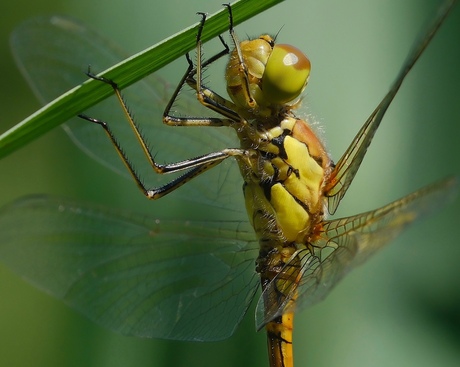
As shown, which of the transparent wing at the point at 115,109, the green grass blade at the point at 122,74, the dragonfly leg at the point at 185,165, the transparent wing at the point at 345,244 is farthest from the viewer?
the transparent wing at the point at 115,109

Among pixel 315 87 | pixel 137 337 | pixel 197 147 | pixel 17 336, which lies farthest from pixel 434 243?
pixel 17 336

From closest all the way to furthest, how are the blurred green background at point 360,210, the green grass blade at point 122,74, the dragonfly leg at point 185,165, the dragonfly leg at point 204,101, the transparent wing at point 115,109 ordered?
the green grass blade at point 122,74 → the dragonfly leg at point 204,101 → the dragonfly leg at point 185,165 → the transparent wing at point 115,109 → the blurred green background at point 360,210

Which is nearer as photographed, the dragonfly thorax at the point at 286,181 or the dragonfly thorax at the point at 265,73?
the dragonfly thorax at the point at 265,73

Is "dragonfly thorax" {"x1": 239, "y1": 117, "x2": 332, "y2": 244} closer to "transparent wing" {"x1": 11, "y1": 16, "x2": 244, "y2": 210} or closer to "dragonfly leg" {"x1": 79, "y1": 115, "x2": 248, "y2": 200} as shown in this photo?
"dragonfly leg" {"x1": 79, "y1": 115, "x2": 248, "y2": 200}

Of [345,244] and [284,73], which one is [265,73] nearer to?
[284,73]

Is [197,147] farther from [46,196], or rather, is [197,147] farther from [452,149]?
[452,149]

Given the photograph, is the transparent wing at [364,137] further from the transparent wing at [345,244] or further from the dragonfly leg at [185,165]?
the dragonfly leg at [185,165]

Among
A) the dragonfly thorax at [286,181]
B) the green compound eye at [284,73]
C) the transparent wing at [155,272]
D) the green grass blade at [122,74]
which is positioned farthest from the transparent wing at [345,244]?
the green grass blade at [122,74]
